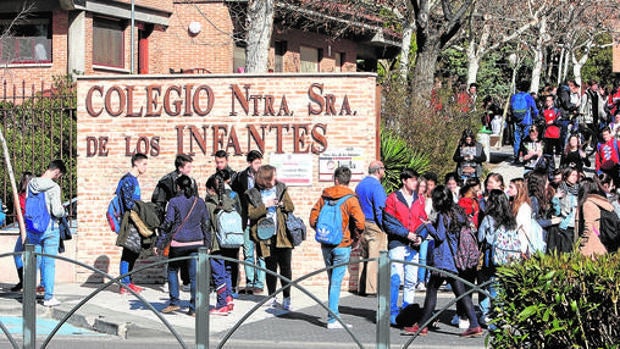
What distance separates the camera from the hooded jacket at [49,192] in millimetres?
13734

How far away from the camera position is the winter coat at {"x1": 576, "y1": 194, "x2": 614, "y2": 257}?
12375 mm

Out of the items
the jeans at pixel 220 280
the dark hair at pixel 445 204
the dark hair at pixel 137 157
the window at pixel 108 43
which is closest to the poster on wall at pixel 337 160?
the dark hair at pixel 137 157

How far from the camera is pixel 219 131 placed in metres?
16.0

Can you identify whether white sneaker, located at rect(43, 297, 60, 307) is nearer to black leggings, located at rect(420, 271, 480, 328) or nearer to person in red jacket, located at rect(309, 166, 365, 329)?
person in red jacket, located at rect(309, 166, 365, 329)

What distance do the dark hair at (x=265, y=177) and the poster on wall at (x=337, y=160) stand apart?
221cm

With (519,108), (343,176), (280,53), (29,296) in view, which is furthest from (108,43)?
(29,296)

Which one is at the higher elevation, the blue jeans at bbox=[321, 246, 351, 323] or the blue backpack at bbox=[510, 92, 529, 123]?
the blue backpack at bbox=[510, 92, 529, 123]

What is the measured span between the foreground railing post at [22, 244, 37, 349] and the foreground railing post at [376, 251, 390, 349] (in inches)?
103

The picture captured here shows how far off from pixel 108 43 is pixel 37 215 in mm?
19091

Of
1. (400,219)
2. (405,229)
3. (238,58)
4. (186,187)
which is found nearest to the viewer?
(405,229)

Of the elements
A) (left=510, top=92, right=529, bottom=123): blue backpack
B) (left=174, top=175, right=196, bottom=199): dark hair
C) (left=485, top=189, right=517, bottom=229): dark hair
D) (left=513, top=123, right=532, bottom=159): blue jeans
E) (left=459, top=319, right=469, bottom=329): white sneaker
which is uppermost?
(left=510, top=92, right=529, bottom=123): blue backpack

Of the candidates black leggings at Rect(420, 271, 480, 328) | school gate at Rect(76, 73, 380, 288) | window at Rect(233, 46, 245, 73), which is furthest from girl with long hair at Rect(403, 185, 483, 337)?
window at Rect(233, 46, 245, 73)

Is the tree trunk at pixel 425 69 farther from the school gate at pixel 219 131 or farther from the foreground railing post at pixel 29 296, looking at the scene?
the foreground railing post at pixel 29 296

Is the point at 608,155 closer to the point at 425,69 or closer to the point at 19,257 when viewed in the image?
the point at 425,69
